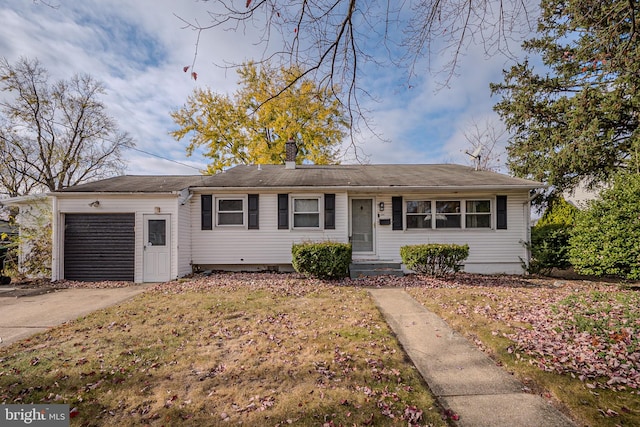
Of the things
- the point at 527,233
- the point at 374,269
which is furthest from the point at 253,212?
the point at 527,233

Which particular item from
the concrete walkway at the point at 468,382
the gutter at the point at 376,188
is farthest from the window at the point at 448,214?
the concrete walkway at the point at 468,382

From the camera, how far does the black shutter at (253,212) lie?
977 cm

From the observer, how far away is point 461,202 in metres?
9.93

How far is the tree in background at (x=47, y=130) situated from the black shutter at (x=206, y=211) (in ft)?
46.4

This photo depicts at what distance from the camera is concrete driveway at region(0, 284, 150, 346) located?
15.5 feet

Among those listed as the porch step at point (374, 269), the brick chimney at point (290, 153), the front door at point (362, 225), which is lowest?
the porch step at point (374, 269)

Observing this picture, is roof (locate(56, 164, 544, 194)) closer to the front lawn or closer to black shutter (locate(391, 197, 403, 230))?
black shutter (locate(391, 197, 403, 230))

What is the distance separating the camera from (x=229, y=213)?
9.91 metres

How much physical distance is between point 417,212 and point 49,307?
1027 cm

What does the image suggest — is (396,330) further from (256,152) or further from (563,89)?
(256,152)

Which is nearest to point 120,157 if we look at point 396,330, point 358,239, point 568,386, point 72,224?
point 72,224

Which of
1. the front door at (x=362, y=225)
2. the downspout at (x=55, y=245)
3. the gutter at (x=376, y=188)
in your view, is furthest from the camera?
the front door at (x=362, y=225)

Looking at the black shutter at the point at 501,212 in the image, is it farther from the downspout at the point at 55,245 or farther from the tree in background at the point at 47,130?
the tree in background at the point at 47,130

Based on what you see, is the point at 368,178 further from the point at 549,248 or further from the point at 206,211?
the point at 549,248
